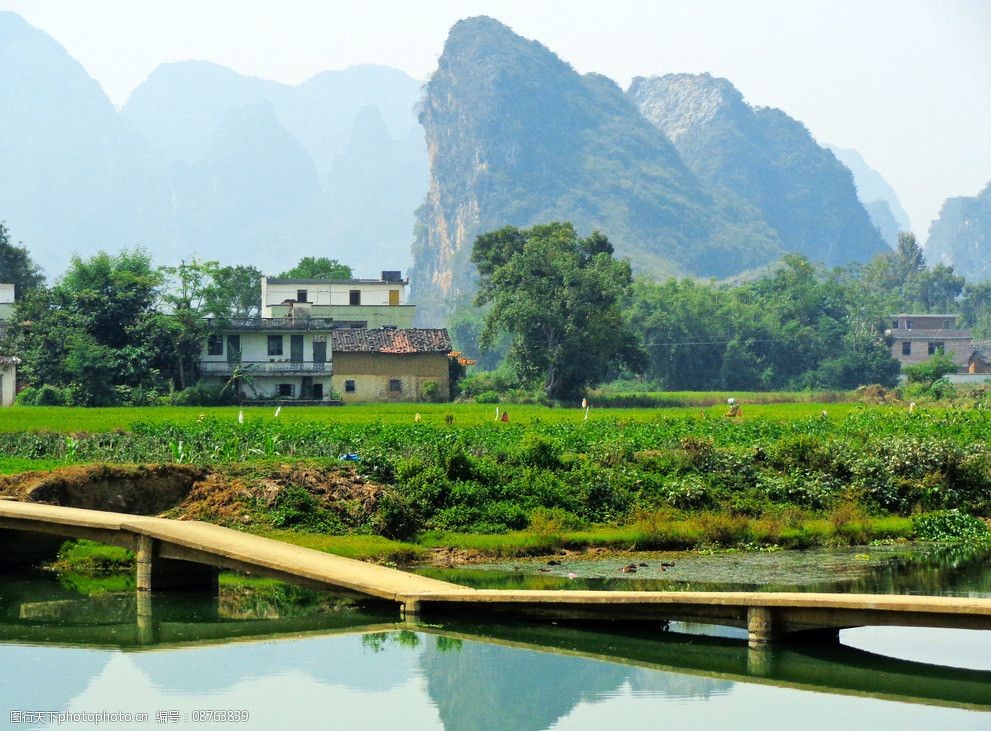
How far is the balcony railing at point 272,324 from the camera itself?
7000cm

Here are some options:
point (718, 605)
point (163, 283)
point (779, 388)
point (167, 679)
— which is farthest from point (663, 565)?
point (779, 388)

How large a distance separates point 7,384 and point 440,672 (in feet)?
178

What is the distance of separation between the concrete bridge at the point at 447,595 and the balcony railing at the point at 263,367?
4470cm

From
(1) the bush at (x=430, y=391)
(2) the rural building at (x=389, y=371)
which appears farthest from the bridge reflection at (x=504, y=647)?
(2) the rural building at (x=389, y=371)

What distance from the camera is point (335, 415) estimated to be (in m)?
54.2

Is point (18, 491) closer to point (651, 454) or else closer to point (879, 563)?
point (651, 454)

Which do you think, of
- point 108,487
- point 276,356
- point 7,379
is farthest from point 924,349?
point 108,487

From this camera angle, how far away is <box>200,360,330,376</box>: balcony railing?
6944 cm

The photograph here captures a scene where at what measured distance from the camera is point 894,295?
142m

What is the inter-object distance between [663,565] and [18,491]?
37.8ft

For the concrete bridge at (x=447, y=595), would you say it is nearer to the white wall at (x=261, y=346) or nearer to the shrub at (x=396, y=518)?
the shrub at (x=396, y=518)

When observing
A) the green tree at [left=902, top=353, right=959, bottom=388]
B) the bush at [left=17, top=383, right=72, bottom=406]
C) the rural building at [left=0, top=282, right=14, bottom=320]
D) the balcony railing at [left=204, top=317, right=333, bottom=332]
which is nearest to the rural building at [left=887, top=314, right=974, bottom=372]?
the green tree at [left=902, top=353, right=959, bottom=388]

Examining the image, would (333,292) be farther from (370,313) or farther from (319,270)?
(319,270)

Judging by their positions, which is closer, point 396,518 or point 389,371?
point 396,518
